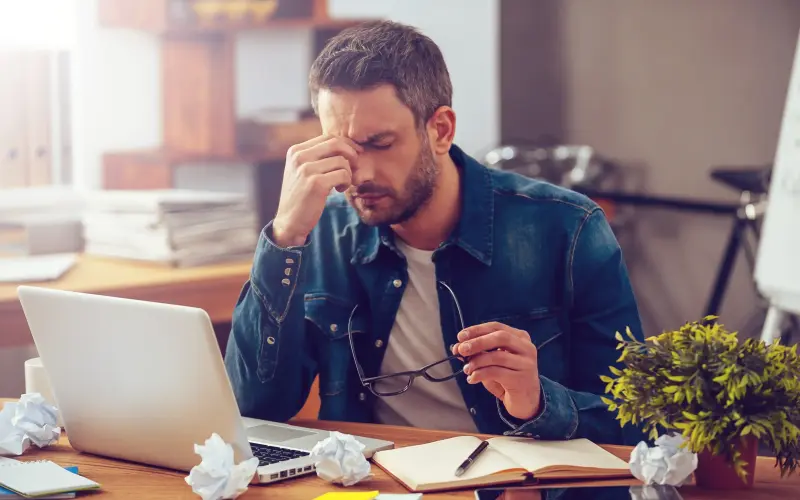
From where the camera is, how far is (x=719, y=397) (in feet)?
3.99

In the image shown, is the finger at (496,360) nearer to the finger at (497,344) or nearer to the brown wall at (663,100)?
the finger at (497,344)

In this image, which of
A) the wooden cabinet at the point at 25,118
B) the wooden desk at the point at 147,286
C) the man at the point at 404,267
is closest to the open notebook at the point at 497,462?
the man at the point at 404,267

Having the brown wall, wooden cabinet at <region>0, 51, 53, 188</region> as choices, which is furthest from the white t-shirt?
the brown wall

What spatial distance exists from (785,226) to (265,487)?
1704mm

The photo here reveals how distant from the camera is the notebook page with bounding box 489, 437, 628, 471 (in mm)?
1303

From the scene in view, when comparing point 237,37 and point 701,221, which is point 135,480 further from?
point 701,221

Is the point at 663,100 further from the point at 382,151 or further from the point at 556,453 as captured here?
the point at 556,453

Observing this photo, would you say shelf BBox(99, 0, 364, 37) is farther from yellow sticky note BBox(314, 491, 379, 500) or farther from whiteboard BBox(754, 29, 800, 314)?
yellow sticky note BBox(314, 491, 379, 500)

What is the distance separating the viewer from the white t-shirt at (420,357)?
181cm

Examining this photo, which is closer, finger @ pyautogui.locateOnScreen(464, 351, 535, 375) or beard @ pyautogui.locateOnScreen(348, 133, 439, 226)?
finger @ pyautogui.locateOnScreen(464, 351, 535, 375)

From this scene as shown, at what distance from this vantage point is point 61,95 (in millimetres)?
3223

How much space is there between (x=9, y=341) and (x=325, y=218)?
806 millimetres

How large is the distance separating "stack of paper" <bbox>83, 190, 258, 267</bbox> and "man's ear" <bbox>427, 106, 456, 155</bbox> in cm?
102

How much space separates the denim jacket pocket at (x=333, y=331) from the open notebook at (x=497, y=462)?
0.41 metres
